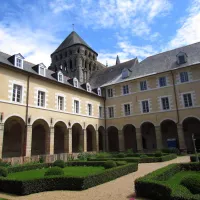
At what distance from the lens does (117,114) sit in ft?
83.4

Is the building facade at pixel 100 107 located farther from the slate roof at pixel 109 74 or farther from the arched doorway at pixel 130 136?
the slate roof at pixel 109 74

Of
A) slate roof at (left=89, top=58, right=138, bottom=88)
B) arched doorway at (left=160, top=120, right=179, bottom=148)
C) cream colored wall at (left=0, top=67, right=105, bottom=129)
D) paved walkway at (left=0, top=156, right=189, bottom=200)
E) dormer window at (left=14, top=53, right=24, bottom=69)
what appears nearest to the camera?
paved walkway at (left=0, top=156, right=189, bottom=200)

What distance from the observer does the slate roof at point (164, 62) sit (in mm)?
22314

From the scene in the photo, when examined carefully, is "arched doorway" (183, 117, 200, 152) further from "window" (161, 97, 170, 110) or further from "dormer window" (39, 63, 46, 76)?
"dormer window" (39, 63, 46, 76)

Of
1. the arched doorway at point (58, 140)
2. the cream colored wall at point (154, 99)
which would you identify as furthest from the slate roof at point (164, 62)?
the arched doorway at point (58, 140)

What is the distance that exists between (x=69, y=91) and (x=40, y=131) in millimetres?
5323

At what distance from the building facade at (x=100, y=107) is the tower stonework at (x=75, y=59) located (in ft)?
20.3

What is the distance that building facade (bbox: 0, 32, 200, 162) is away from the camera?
16781mm

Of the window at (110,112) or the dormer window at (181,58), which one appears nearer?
the dormer window at (181,58)

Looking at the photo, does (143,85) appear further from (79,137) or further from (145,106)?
(79,137)

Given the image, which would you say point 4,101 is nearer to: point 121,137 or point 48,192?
point 48,192

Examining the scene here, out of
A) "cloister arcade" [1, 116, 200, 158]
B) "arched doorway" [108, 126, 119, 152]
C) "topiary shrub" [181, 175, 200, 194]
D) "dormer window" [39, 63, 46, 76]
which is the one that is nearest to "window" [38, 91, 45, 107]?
"cloister arcade" [1, 116, 200, 158]

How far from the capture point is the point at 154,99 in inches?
906

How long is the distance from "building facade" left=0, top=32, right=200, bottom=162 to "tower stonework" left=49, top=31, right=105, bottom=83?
20.3 feet
